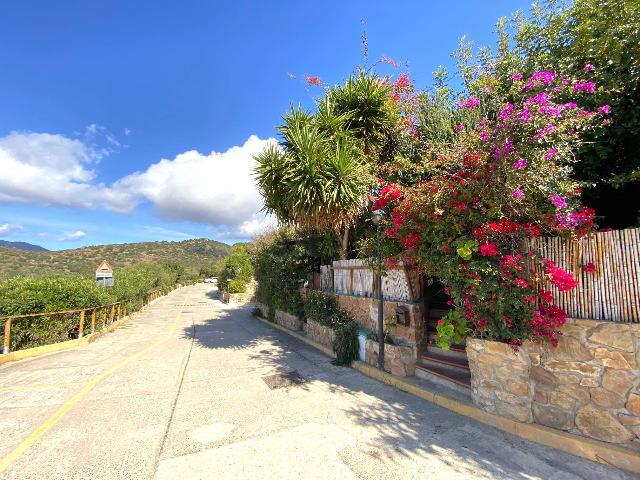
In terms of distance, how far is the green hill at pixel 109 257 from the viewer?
37756mm

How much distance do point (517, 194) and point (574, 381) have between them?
2.47m

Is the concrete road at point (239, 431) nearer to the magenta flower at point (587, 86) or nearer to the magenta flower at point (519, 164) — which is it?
the magenta flower at point (519, 164)

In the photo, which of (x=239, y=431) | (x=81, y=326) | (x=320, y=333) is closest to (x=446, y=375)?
(x=239, y=431)

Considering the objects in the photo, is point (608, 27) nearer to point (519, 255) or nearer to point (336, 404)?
point (519, 255)

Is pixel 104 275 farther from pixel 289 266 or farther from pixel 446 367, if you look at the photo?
pixel 446 367

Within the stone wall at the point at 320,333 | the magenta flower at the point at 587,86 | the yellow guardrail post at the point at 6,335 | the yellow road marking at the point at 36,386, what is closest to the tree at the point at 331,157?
the stone wall at the point at 320,333

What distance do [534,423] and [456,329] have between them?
1466 mm

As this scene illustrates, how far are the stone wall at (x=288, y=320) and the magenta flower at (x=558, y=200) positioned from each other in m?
9.19

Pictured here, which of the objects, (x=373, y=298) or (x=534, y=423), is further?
(x=373, y=298)

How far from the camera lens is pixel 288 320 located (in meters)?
12.5

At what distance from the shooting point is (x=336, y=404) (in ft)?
16.7

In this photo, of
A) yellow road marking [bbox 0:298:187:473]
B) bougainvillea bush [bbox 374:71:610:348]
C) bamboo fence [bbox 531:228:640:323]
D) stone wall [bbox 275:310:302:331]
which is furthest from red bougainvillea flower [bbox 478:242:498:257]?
stone wall [bbox 275:310:302:331]

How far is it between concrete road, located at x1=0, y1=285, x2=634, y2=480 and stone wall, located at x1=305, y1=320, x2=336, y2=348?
5.24 ft

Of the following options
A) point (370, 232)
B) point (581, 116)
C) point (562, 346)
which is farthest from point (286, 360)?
point (581, 116)
